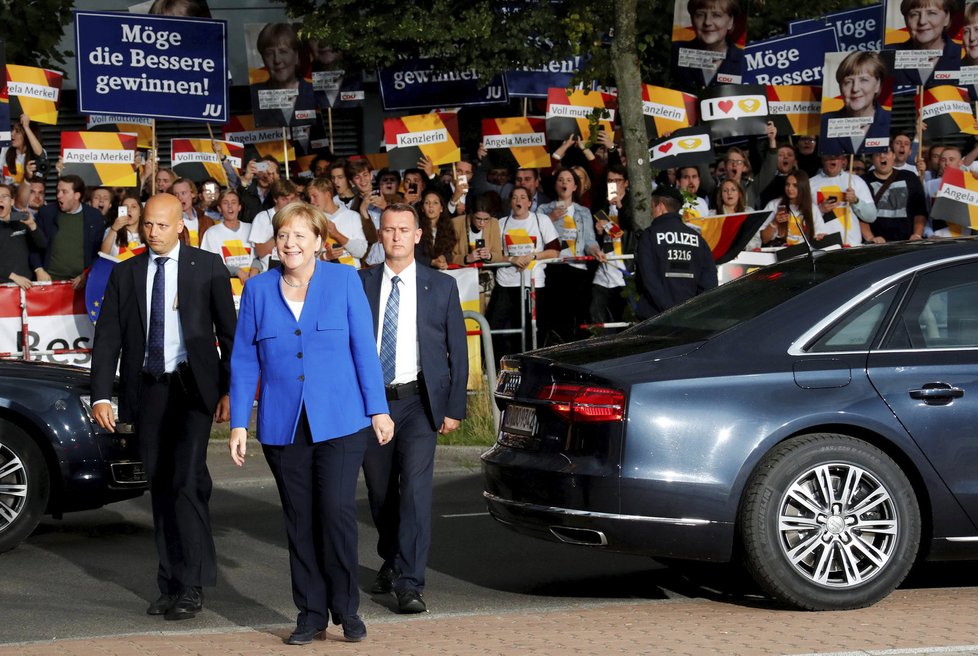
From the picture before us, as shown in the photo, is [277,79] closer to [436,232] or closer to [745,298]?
[436,232]

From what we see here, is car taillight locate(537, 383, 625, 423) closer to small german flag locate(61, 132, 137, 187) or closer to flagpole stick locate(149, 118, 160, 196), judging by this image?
flagpole stick locate(149, 118, 160, 196)

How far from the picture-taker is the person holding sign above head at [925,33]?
1805cm

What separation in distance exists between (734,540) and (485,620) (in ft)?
3.75

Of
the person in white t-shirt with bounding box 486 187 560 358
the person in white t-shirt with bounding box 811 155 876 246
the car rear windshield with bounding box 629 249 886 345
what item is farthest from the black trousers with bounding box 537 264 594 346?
the car rear windshield with bounding box 629 249 886 345

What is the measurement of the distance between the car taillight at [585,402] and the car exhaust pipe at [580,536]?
48 centimetres

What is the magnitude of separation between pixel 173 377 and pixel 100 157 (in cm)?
929

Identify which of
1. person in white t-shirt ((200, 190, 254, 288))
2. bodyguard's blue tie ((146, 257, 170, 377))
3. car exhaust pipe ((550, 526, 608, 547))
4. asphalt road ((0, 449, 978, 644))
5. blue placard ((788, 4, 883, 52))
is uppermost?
blue placard ((788, 4, 883, 52))

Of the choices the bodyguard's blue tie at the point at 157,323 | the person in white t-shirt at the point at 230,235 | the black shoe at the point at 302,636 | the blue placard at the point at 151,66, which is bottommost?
the black shoe at the point at 302,636

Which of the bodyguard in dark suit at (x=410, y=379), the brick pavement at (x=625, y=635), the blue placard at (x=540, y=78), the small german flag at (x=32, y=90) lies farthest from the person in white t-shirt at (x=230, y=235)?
the brick pavement at (x=625, y=635)

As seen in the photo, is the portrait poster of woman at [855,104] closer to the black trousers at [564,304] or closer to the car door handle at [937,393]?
the black trousers at [564,304]

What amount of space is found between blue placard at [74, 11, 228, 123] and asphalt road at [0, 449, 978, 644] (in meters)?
6.87

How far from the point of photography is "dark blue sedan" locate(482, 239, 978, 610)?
22.9ft

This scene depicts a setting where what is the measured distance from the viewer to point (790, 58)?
62.8 ft

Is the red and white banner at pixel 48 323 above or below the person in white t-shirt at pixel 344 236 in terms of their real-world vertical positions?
below
